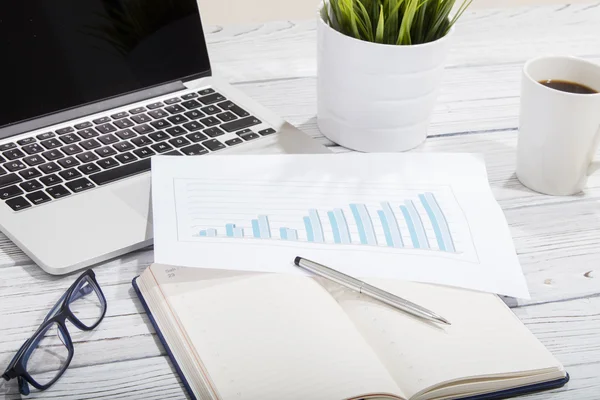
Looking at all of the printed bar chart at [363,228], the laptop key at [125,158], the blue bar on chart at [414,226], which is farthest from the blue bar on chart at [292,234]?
the laptop key at [125,158]

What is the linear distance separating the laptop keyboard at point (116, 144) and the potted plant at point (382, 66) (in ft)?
0.31

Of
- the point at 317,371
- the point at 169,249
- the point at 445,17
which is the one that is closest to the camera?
the point at 317,371

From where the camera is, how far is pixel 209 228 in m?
0.63

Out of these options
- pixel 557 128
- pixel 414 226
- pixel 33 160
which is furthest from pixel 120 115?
pixel 557 128

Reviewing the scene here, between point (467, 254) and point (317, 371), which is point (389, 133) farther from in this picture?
point (317, 371)

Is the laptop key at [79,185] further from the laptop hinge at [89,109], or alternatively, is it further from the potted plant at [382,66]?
the potted plant at [382,66]

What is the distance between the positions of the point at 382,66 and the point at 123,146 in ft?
0.93

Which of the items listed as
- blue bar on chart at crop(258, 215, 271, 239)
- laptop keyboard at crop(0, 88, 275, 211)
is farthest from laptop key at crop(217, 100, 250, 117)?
blue bar on chart at crop(258, 215, 271, 239)

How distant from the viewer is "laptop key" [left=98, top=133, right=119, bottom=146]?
751mm

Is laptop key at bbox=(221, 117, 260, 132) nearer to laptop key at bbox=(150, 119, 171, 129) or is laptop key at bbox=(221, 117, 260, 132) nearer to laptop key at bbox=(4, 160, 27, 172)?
laptop key at bbox=(150, 119, 171, 129)

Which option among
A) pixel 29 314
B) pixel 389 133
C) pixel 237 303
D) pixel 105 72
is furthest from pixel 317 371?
pixel 105 72

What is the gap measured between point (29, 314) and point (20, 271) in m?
0.06

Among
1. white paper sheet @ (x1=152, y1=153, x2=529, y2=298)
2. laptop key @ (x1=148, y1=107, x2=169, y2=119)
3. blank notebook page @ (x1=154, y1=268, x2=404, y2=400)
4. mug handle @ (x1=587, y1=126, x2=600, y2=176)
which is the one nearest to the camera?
blank notebook page @ (x1=154, y1=268, x2=404, y2=400)

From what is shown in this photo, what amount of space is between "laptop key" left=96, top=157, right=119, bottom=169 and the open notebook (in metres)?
0.17
